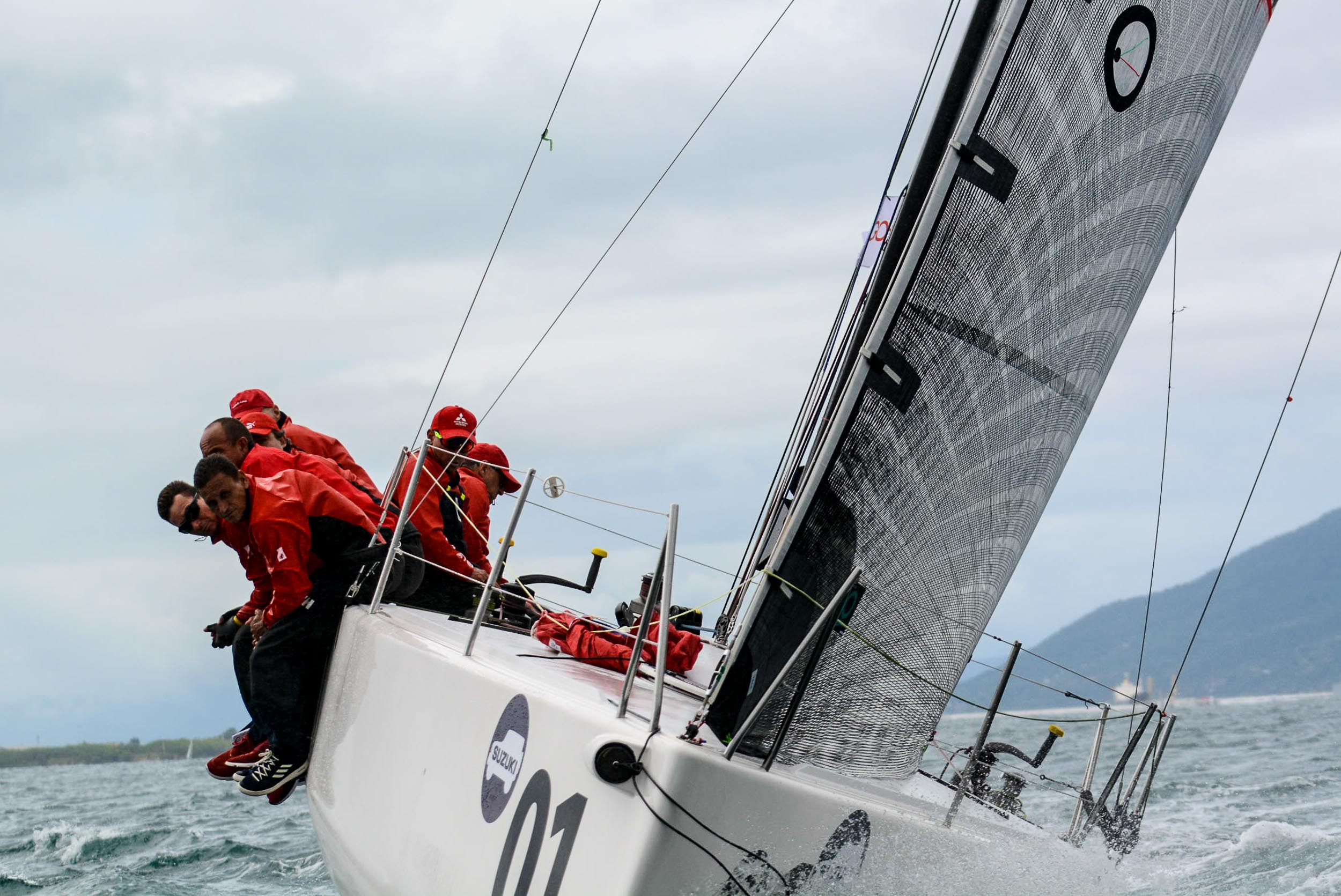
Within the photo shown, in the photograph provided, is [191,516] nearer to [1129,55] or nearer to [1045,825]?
[1129,55]

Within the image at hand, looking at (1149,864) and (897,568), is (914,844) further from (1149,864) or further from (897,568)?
(1149,864)

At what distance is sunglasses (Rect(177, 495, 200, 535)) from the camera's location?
11.0ft

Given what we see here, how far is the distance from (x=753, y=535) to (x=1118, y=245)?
1946 millimetres

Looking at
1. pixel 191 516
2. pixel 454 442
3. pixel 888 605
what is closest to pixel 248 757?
pixel 191 516

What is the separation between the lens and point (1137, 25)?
2.79 m

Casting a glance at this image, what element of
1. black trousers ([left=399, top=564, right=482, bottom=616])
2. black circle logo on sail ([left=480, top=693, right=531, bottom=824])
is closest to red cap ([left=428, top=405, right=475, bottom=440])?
black trousers ([left=399, top=564, right=482, bottom=616])

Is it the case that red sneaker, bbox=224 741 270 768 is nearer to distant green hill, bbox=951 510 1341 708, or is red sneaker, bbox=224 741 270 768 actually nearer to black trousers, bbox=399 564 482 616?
black trousers, bbox=399 564 482 616

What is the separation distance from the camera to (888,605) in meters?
2.83

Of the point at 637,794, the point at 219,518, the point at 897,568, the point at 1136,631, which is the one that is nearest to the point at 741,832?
the point at 637,794

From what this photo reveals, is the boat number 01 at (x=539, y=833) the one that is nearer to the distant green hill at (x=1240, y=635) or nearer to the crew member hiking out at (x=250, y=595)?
the crew member hiking out at (x=250, y=595)

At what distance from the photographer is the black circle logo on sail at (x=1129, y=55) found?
2744 mm

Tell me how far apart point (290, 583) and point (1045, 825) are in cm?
300

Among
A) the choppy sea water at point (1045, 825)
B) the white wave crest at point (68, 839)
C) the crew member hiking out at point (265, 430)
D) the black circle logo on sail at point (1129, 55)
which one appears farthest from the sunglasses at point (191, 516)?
the white wave crest at point (68, 839)

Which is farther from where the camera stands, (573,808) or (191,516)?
(191,516)
